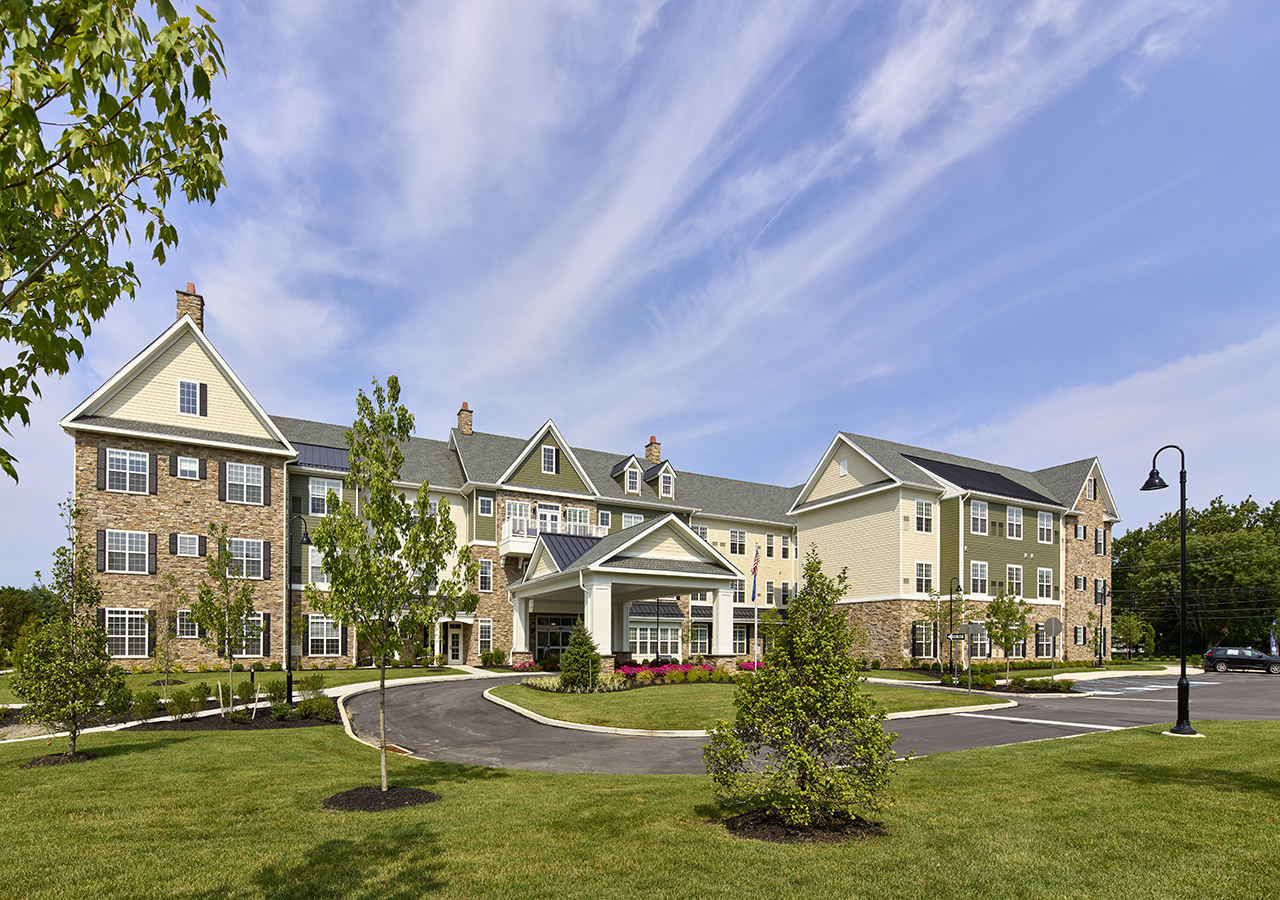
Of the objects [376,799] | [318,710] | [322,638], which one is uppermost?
[376,799]

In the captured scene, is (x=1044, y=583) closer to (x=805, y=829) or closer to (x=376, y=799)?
(x=805, y=829)

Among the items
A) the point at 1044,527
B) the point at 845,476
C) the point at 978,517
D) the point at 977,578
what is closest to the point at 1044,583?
the point at 1044,527

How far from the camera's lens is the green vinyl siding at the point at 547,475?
43.2 meters

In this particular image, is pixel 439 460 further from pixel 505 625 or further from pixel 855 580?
pixel 855 580

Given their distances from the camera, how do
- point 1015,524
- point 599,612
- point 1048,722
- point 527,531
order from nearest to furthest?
point 1048,722 → point 599,612 → point 527,531 → point 1015,524

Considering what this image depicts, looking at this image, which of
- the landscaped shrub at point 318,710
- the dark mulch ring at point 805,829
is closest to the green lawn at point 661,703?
the landscaped shrub at point 318,710

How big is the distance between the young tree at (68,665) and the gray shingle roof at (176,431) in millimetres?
20587

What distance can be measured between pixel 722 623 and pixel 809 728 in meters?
24.4

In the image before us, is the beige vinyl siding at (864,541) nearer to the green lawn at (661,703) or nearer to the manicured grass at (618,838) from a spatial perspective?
the green lawn at (661,703)

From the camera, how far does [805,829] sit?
804 cm

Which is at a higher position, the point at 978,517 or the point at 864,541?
the point at 978,517

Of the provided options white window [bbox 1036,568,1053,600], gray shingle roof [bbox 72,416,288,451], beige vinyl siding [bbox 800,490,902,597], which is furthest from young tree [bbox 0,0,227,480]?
white window [bbox 1036,568,1053,600]

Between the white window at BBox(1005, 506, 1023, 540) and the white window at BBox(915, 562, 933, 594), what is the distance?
663 cm

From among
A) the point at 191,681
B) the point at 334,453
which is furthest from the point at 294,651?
the point at 334,453
